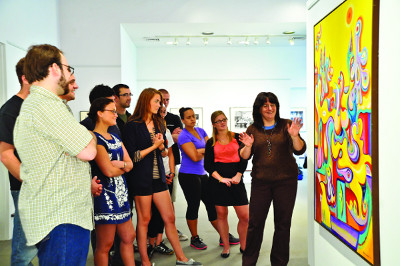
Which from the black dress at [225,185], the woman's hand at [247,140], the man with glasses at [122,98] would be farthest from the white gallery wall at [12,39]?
the woman's hand at [247,140]

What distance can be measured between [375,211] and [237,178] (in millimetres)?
1936

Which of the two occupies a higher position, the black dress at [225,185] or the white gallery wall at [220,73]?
the white gallery wall at [220,73]

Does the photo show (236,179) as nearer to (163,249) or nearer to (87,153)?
(163,249)

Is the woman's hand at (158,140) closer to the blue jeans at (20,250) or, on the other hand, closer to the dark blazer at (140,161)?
the dark blazer at (140,161)

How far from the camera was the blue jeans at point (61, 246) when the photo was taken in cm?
203

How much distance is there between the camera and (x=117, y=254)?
12.9 ft

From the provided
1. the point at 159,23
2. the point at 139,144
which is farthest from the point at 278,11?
the point at 139,144

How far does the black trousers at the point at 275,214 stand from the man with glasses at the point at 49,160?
1.92 metres

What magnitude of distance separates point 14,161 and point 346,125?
89.9 inches

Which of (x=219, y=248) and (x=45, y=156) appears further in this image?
(x=219, y=248)

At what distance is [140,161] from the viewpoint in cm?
360

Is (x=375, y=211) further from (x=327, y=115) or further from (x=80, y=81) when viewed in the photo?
(x=80, y=81)
